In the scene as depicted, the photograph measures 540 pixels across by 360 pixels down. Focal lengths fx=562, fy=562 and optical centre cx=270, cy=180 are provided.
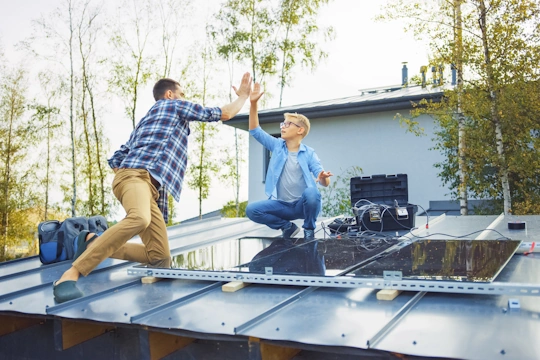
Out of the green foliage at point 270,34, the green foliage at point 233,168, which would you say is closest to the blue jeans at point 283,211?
the green foliage at point 233,168

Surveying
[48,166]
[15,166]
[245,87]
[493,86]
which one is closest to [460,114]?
[493,86]

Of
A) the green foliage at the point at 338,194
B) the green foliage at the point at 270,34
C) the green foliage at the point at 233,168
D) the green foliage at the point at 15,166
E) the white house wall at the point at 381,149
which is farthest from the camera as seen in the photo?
the green foliage at the point at 270,34

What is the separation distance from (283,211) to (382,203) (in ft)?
3.68

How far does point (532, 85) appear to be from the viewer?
7816 mm

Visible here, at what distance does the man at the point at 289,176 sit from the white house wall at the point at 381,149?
623 centimetres

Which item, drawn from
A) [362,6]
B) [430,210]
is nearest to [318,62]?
[362,6]

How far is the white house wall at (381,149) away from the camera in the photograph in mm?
10672

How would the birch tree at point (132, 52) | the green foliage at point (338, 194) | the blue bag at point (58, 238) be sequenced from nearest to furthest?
the blue bag at point (58, 238), the birch tree at point (132, 52), the green foliage at point (338, 194)

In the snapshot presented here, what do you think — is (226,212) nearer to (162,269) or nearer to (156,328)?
(162,269)

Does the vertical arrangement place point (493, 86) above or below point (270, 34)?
below

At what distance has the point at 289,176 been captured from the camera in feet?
16.2

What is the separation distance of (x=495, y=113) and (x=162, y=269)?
21.3 feet

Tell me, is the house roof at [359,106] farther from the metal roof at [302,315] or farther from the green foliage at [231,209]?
the metal roof at [302,315]

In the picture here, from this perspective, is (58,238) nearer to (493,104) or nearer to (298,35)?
(493,104)
